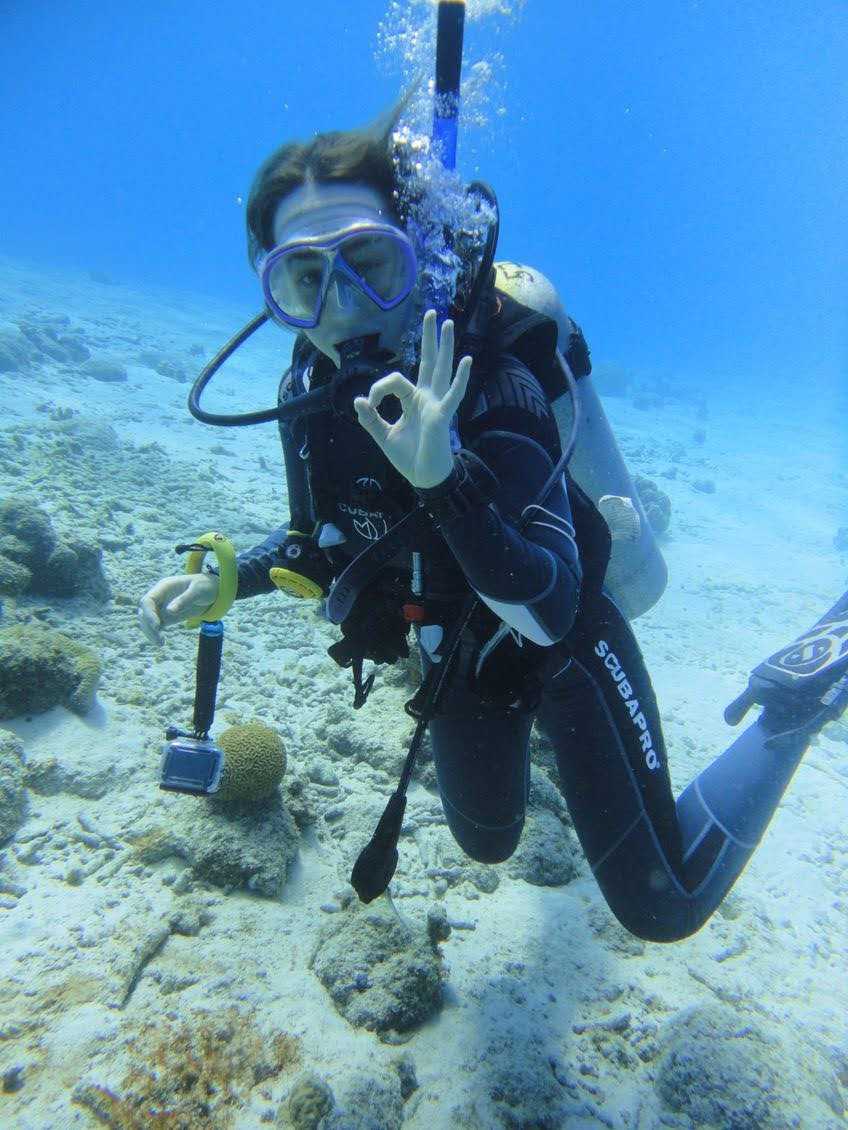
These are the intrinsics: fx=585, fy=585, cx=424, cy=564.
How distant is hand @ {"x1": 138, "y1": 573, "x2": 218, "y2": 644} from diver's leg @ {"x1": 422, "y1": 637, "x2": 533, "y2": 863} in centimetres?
112

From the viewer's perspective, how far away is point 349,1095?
2221 mm

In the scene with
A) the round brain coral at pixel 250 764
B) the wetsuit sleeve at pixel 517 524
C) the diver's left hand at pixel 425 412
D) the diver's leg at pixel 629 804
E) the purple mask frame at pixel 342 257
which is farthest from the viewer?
the round brain coral at pixel 250 764

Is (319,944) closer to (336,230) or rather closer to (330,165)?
(336,230)

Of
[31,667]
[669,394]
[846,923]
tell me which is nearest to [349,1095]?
[31,667]

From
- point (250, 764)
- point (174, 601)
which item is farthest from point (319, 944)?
point (174, 601)

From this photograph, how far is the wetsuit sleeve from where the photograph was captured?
5.92ft

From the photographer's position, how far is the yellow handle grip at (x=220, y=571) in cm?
281

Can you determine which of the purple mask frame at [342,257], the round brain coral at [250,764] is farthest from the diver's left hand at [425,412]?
the round brain coral at [250,764]

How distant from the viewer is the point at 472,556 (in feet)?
5.91

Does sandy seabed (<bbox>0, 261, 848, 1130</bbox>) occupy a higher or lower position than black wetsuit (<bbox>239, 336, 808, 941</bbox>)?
lower

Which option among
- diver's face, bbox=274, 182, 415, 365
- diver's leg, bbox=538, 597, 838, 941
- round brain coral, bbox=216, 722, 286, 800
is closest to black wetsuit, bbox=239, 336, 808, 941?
diver's leg, bbox=538, 597, 838, 941

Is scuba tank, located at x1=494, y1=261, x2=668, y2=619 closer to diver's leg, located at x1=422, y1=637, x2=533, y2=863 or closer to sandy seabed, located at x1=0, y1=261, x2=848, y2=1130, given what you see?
diver's leg, located at x1=422, y1=637, x2=533, y2=863

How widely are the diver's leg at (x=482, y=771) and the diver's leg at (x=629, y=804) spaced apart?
0.27 m

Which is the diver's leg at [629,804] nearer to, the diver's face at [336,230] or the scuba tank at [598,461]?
the scuba tank at [598,461]
